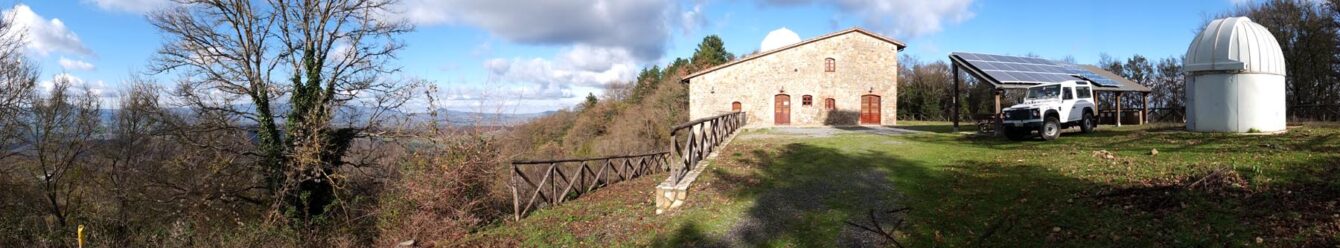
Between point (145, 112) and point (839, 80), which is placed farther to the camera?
point (839, 80)

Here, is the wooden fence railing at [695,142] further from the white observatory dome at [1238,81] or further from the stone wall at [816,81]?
the stone wall at [816,81]

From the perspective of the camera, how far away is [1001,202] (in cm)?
779

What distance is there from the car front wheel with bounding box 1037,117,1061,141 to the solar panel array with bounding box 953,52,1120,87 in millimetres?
3164

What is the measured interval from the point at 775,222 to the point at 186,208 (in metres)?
15.6

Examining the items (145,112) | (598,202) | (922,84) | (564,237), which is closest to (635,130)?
(922,84)

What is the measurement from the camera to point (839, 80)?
29344 millimetres

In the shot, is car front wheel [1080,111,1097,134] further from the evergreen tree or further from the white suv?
the evergreen tree

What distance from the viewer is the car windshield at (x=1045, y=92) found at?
53.3 feet

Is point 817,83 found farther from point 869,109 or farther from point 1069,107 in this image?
point 1069,107

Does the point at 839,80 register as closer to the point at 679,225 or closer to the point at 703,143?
the point at 703,143

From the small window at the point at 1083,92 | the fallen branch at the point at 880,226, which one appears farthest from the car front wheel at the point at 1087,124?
the fallen branch at the point at 880,226

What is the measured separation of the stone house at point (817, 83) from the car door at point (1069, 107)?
511 inches

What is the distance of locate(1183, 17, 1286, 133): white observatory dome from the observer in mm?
14062

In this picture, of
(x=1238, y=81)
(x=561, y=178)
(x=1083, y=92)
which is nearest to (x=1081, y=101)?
(x=1083, y=92)
